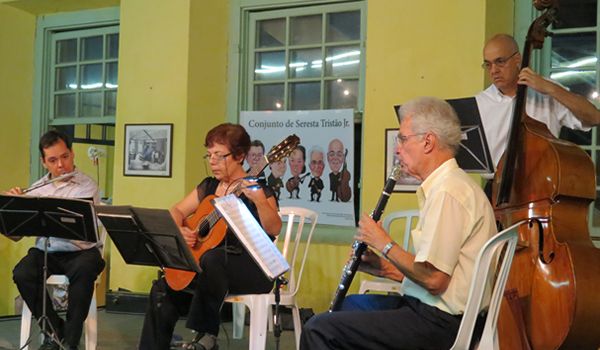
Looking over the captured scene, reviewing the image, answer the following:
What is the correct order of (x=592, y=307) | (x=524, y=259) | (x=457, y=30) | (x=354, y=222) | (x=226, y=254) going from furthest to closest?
1. (x=354, y=222)
2. (x=457, y=30)
3. (x=226, y=254)
4. (x=524, y=259)
5. (x=592, y=307)

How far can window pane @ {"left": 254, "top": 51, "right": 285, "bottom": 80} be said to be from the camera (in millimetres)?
4648

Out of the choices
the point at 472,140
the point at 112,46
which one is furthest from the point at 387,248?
the point at 112,46

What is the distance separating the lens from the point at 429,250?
1810 mm

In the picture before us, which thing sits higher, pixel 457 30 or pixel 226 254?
pixel 457 30

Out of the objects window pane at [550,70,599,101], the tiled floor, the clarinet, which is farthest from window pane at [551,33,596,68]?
the tiled floor

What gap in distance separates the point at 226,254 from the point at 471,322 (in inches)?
49.7

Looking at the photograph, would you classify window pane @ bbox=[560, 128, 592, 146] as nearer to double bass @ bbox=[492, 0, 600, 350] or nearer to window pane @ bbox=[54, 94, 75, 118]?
double bass @ bbox=[492, 0, 600, 350]

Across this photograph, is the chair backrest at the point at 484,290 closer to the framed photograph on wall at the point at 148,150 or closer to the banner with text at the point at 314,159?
the banner with text at the point at 314,159

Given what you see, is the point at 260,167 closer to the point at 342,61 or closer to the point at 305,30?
the point at 342,61

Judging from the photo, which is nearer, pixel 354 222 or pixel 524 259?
pixel 524 259

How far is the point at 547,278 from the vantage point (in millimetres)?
2119

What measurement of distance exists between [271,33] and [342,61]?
63 cm

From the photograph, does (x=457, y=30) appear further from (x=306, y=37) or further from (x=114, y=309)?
(x=114, y=309)

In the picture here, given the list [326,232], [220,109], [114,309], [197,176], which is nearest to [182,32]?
[220,109]
